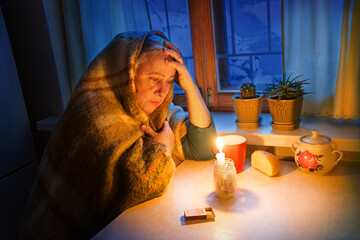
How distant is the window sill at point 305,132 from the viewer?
118 cm

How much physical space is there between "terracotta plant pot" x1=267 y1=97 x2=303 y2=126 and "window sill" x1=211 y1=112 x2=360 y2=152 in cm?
5

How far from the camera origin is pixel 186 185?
1.14 metres

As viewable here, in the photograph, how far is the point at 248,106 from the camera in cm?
132

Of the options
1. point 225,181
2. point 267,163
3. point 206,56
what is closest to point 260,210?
point 225,181

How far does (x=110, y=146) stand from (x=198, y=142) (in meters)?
0.42

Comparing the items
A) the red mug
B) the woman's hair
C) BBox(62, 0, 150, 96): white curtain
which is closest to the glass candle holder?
the red mug

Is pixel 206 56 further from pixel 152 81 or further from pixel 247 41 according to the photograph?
pixel 152 81

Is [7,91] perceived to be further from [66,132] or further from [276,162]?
[276,162]

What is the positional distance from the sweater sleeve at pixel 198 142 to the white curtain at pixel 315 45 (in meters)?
0.43

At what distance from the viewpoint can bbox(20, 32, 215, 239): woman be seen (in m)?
1.02

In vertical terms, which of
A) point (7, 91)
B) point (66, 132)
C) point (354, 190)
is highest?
point (7, 91)

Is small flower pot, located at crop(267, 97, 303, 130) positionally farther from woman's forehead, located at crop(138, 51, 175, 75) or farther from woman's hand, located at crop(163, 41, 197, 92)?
woman's forehead, located at crop(138, 51, 175, 75)

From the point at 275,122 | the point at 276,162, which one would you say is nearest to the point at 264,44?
the point at 275,122

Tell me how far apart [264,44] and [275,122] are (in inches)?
16.8
